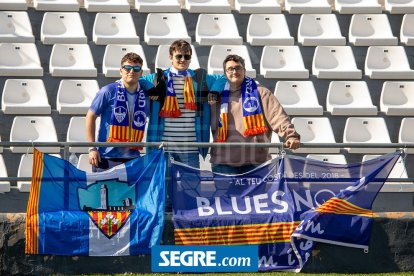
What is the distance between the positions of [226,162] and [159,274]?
1.16 m

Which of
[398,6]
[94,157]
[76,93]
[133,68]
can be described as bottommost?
[94,157]

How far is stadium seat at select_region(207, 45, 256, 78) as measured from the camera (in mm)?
12391

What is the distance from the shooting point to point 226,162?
8.69 metres

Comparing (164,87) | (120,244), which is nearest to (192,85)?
(164,87)

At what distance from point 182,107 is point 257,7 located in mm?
5151

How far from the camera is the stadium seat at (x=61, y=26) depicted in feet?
42.2

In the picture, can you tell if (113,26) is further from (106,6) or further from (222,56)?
(222,56)

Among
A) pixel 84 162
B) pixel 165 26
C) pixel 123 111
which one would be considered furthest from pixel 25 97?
pixel 123 111

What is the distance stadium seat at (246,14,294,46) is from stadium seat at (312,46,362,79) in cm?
50

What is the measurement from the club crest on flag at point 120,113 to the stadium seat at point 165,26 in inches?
168

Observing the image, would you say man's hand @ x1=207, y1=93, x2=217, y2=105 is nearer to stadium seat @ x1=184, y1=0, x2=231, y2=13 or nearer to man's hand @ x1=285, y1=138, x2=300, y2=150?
man's hand @ x1=285, y1=138, x2=300, y2=150

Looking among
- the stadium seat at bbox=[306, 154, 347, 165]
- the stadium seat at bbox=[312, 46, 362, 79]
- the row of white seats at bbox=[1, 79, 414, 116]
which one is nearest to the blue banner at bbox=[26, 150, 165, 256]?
the stadium seat at bbox=[306, 154, 347, 165]

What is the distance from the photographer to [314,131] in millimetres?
11914

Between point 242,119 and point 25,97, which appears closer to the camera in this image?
point 242,119
